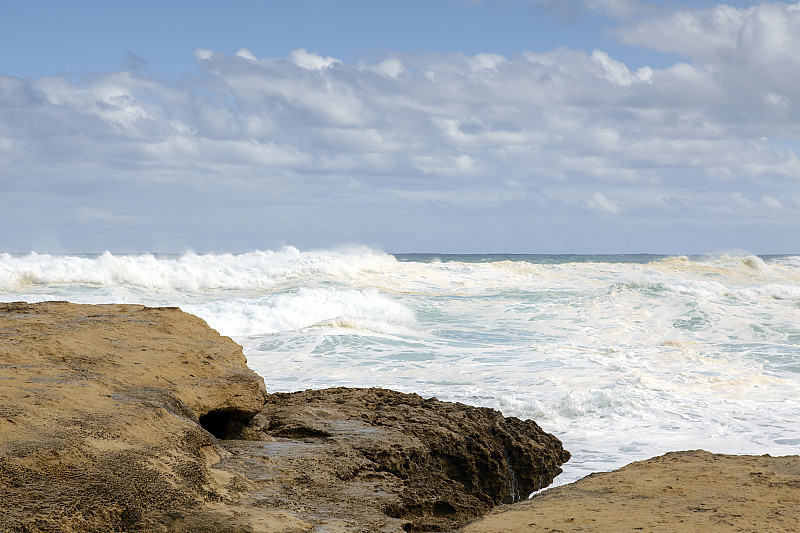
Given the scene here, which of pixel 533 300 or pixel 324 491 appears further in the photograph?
pixel 533 300

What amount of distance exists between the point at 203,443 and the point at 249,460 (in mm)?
352

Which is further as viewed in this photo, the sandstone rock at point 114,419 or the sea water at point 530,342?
the sea water at point 530,342

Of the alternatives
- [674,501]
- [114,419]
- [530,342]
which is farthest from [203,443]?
[530,342]

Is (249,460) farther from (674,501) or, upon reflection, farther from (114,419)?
(674,501)

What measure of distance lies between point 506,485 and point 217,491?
8.64 feet

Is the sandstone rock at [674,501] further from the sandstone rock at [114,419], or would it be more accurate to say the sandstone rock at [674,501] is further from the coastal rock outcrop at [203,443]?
the sandstone rock at [114,419]

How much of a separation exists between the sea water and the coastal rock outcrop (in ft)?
5.07

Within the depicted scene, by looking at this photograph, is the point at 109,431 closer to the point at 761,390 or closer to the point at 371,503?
the point at 371,503

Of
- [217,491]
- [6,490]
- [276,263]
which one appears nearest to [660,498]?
[217,491]

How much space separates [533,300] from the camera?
21.7 meters

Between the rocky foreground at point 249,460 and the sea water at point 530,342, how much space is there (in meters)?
1.71

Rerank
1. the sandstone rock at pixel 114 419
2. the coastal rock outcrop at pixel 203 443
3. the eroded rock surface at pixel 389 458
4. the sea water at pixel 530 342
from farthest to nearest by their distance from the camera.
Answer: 1. the sea water at pixel 530 342
2. the eroded rock surface at pixel 389 458
3. the coastal rock outcrop at pixel 203 443
4. the sandstone rock at pixel 114 419

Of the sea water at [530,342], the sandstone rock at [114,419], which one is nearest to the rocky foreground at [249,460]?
the sandstone rock at [114,419]

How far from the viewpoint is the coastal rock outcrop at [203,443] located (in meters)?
2.99
